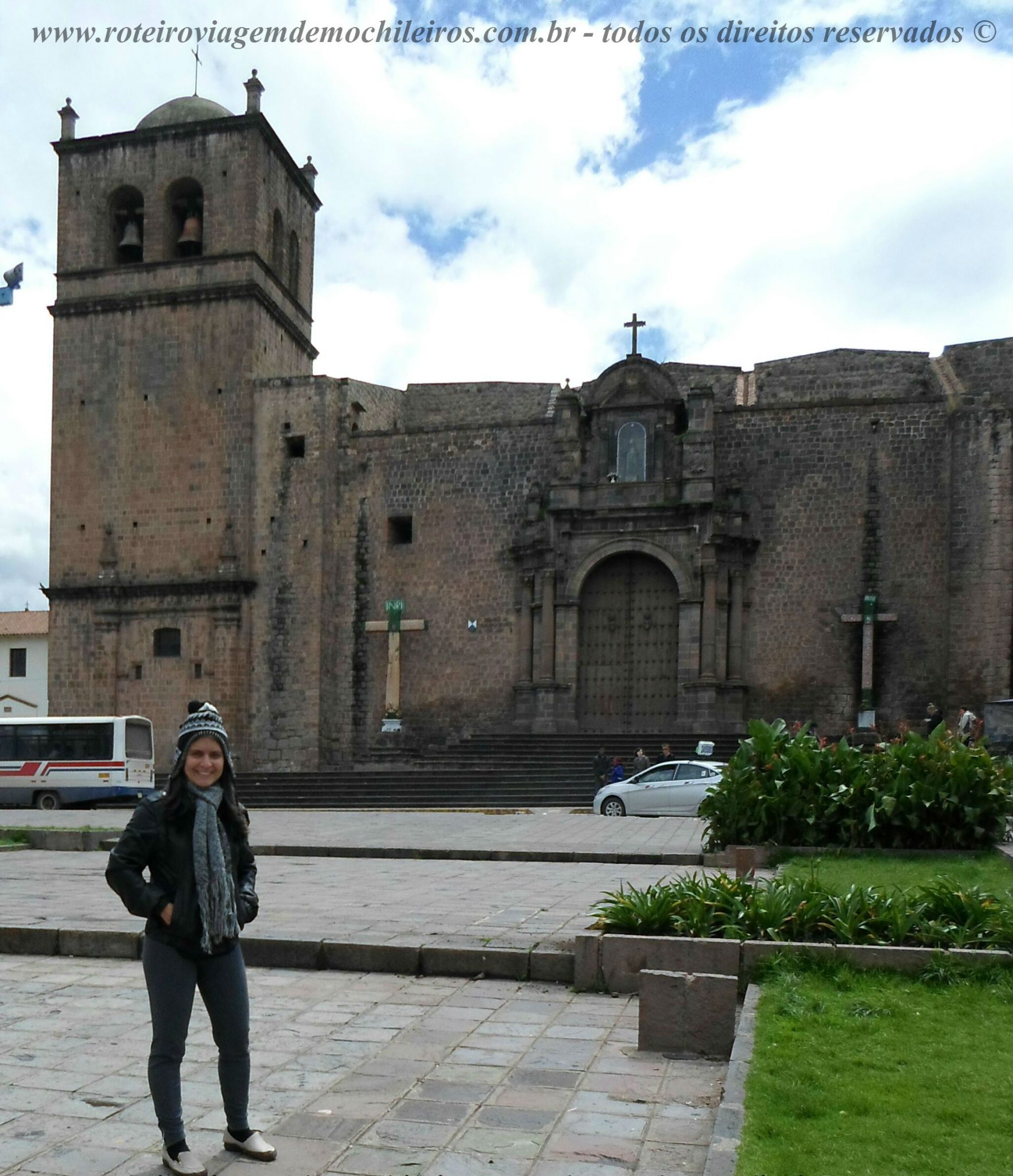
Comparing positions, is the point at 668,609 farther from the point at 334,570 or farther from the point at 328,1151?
the point at 328,1151

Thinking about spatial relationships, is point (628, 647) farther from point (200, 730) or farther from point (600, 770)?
point (200, 730)

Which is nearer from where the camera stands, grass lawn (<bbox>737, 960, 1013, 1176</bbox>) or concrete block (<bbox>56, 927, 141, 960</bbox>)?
grass lawn (<bbox>737, 960, 1013, 1176</bbox>)

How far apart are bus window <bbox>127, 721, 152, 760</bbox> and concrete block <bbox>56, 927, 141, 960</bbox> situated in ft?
58.7

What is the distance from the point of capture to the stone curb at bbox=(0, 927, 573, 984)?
21.7 ft

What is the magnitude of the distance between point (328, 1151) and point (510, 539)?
23670mm

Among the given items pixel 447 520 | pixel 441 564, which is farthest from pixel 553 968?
pixel 447 520

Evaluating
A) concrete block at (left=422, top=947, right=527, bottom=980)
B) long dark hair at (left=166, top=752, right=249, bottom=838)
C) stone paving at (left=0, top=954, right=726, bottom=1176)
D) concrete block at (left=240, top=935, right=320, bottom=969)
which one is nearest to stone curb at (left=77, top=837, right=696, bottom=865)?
concrete block at (left=240, top=935, right=320, bottom=969)

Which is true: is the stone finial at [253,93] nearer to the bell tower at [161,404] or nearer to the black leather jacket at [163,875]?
the bell tower at [161,404]

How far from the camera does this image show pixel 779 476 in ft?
85.9

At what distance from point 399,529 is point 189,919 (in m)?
24.8

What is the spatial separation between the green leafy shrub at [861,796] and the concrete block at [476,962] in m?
A: 5.01

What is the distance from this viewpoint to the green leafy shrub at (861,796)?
1073cm

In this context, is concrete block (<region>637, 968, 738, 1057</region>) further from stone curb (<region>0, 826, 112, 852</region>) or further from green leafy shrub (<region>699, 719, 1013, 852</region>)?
stone curb (<region>0, 826, 112, 852</region>)

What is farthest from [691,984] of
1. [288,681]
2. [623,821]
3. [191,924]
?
[288,681]
